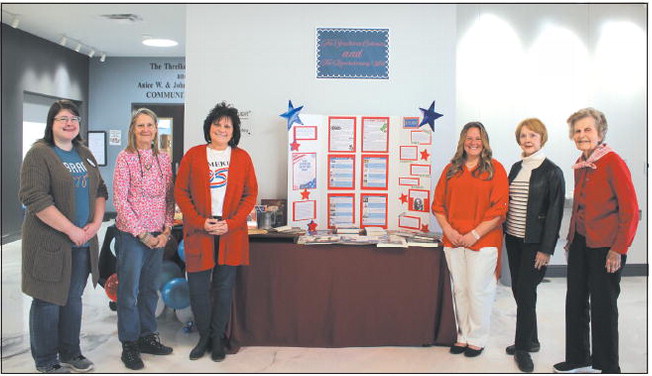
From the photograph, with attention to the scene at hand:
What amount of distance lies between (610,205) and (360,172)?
1661mm

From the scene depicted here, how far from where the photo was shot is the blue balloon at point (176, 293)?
3.37 meters

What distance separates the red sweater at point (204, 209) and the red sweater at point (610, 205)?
1.82 metres

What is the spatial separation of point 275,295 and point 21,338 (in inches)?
67.6

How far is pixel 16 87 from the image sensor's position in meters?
6.58

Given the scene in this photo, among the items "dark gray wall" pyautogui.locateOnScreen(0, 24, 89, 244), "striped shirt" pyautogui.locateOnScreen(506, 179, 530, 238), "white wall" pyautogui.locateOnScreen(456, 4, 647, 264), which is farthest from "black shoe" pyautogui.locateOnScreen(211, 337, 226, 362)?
"dark gray wall" pyautogui.locateOnScreen(0, 24, 89, 244)

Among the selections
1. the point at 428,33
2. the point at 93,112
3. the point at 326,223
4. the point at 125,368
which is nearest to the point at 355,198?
the point at 326,223

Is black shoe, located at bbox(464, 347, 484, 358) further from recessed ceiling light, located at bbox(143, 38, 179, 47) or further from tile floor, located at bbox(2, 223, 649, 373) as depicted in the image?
recessed ceiling light, located at bbox(143, 38, 179, 47)

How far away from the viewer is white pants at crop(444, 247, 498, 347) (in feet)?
9.67

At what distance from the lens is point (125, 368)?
285 centimetres

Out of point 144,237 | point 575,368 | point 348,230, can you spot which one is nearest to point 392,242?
point 348,230

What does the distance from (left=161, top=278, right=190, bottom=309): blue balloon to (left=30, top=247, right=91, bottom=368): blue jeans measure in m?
0.68

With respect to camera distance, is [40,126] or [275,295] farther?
[40,126]

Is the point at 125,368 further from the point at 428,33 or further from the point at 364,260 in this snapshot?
the point at 428,33

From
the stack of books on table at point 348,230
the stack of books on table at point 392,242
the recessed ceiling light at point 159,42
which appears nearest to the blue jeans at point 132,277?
the stack of books on table at point 348,230
